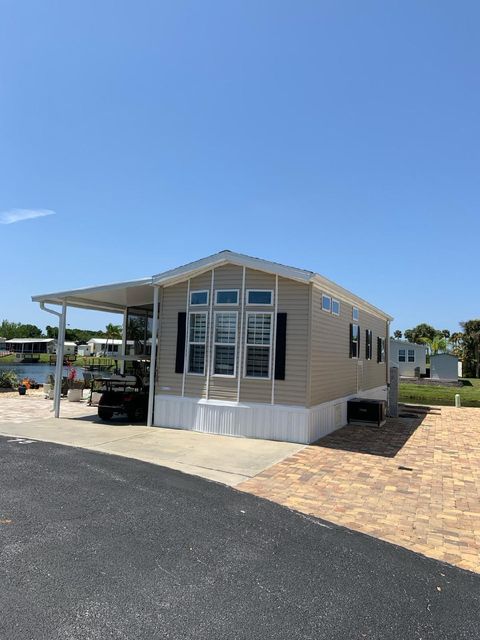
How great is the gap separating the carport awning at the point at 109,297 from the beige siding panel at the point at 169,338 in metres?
0.60

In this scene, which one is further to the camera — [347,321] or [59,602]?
[347,321]

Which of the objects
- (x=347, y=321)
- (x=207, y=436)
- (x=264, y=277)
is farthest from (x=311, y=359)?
(x=347, y=321)

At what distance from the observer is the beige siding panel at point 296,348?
30.0ft

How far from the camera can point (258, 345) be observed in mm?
9578

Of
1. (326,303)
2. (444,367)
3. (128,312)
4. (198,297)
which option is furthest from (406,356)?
(198,297)

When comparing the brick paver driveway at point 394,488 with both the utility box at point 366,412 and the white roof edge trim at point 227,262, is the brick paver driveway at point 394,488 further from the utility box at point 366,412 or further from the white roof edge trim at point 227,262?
Result: the white roof edge trim at point 227,262

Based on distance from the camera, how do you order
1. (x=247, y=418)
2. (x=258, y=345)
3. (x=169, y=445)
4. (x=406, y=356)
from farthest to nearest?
(x=406, y=356) < (x=258, y=345) < (x=247, y=418) < (x=169, y=445)

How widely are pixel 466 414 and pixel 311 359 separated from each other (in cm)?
882

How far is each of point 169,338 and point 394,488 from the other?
6085mm

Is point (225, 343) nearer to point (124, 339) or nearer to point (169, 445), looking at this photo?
point (169, 445)

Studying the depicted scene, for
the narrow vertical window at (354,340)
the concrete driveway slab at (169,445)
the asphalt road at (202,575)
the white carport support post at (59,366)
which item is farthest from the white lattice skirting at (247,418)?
the asphalt road at (202,575)

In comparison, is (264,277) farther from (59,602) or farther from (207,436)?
(59,602)

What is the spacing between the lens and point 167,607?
9.65ft

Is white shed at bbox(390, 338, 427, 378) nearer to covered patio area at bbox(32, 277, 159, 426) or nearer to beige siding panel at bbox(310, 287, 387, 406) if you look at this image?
beige siding panel at bbox(310, 287, 387, 406)
